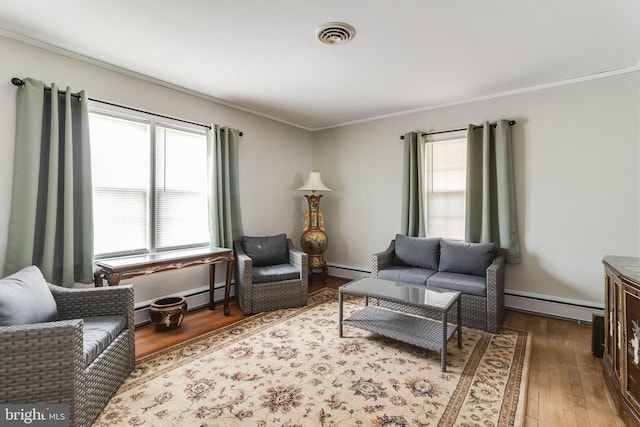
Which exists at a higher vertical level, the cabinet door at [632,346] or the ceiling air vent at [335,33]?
the ceiling air vent at [335,33]

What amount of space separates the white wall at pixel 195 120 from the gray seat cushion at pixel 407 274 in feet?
6.28

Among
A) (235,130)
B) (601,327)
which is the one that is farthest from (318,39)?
(601,327)

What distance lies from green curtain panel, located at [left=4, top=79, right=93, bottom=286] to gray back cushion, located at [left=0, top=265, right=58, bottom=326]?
1.60 feet

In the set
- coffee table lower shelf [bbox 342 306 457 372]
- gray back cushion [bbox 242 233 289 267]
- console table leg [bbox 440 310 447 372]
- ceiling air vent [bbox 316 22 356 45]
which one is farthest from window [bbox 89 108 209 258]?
console table leg [bbox 440 310 447 372]

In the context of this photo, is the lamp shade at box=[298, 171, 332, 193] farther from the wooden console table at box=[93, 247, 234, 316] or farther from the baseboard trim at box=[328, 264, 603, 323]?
the baseboard trim at box=[328, 264, 603, 323]

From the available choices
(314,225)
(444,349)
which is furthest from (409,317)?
(314,225)

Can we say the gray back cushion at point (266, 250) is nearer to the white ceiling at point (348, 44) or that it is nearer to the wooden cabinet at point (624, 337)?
the white ceiling at point (348, 44)

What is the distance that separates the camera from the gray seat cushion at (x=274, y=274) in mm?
3479

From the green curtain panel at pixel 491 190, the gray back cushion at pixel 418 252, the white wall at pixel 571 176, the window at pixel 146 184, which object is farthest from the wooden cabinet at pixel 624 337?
the window at pixel 146 184

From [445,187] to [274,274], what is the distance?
8.18ft

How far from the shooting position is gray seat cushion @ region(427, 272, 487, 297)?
301 centimetres

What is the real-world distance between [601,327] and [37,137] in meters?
4.74

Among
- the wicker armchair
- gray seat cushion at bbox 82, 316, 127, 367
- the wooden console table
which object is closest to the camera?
the wicker armchair

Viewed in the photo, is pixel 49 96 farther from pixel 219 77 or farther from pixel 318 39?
pixel 318 39
